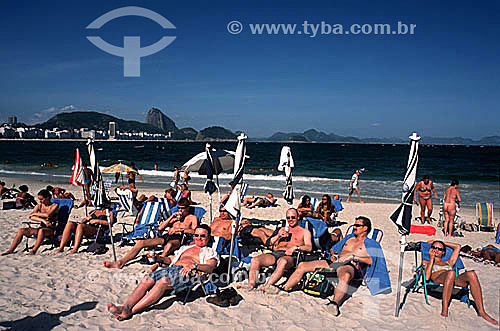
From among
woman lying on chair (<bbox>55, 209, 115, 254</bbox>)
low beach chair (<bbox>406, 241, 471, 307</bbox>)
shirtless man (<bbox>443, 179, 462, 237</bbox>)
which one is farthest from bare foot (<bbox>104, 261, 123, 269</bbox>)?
shirtless man (<bbox>443, 179, 462, 237</bbox>)

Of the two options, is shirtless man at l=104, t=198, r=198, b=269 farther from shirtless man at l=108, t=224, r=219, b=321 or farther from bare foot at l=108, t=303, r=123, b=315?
bare foot at l=108, t=303, r=123, b=315

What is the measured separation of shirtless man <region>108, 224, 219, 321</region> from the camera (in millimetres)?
3799

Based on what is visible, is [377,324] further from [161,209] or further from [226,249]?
[161,209]

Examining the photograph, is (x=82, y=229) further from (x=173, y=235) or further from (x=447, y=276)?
(x=447, y=276)

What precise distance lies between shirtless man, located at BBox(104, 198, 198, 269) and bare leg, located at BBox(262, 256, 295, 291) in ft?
5.54

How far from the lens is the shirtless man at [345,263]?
4.18m

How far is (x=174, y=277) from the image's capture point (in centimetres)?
407

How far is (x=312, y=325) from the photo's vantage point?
12.3ft

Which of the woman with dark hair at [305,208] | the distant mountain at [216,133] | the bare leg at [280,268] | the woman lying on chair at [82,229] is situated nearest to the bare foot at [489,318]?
the bare leg at [280,268]

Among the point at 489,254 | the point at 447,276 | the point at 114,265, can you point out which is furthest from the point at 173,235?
the point at 489,254

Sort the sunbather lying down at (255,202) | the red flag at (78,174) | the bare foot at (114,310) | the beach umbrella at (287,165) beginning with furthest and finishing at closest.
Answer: the sunbather lying down at (255,202) < the beach umbrella at (287,165) < the red flag at (78,174) < the bare foot at (114,310)

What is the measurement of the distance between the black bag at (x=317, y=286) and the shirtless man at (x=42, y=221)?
4.47 metres

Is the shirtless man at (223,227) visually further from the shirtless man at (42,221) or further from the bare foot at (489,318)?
the bare foot at (489,318)

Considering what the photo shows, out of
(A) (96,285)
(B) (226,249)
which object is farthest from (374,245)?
(A) (96,285)
